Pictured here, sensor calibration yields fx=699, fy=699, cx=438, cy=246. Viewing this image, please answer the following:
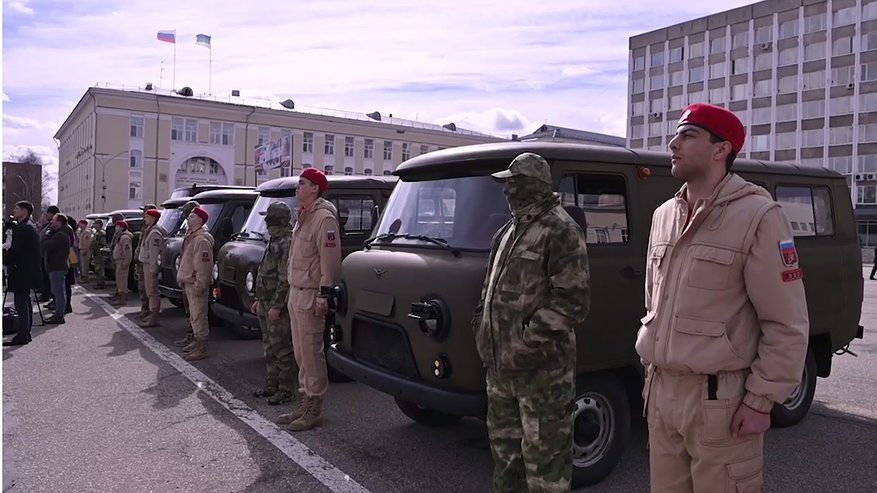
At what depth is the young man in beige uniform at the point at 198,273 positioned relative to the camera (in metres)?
8.55

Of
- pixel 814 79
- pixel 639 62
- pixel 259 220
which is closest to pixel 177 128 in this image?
pixel 639 62

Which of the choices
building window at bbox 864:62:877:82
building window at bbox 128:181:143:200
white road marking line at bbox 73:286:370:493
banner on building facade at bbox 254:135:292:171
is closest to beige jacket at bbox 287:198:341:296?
white road marking line at bbox 73:286:370:493

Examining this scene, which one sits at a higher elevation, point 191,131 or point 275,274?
point 191,131

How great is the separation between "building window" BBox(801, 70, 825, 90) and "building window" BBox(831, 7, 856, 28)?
3860 mm

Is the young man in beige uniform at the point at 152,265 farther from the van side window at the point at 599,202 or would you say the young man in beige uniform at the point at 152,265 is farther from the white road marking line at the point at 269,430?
the van side window at the point at 599,202

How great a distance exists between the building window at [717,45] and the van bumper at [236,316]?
65.2 metres

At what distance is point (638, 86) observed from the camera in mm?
71688

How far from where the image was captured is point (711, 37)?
215ft

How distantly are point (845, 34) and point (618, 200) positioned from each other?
6256 cm

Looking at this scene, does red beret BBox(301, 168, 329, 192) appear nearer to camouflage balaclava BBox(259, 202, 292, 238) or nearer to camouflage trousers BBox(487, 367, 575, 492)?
camouflage balaclava BBox(259, 202, 292, 238)

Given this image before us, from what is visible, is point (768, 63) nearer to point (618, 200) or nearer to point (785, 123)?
point (785, 123)

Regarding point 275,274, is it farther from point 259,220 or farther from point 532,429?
point 532,429

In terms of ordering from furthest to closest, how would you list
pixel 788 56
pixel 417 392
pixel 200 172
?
pixel 200 172 → pixel 788 56 → pixel 417 392

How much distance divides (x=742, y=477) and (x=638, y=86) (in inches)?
2902
